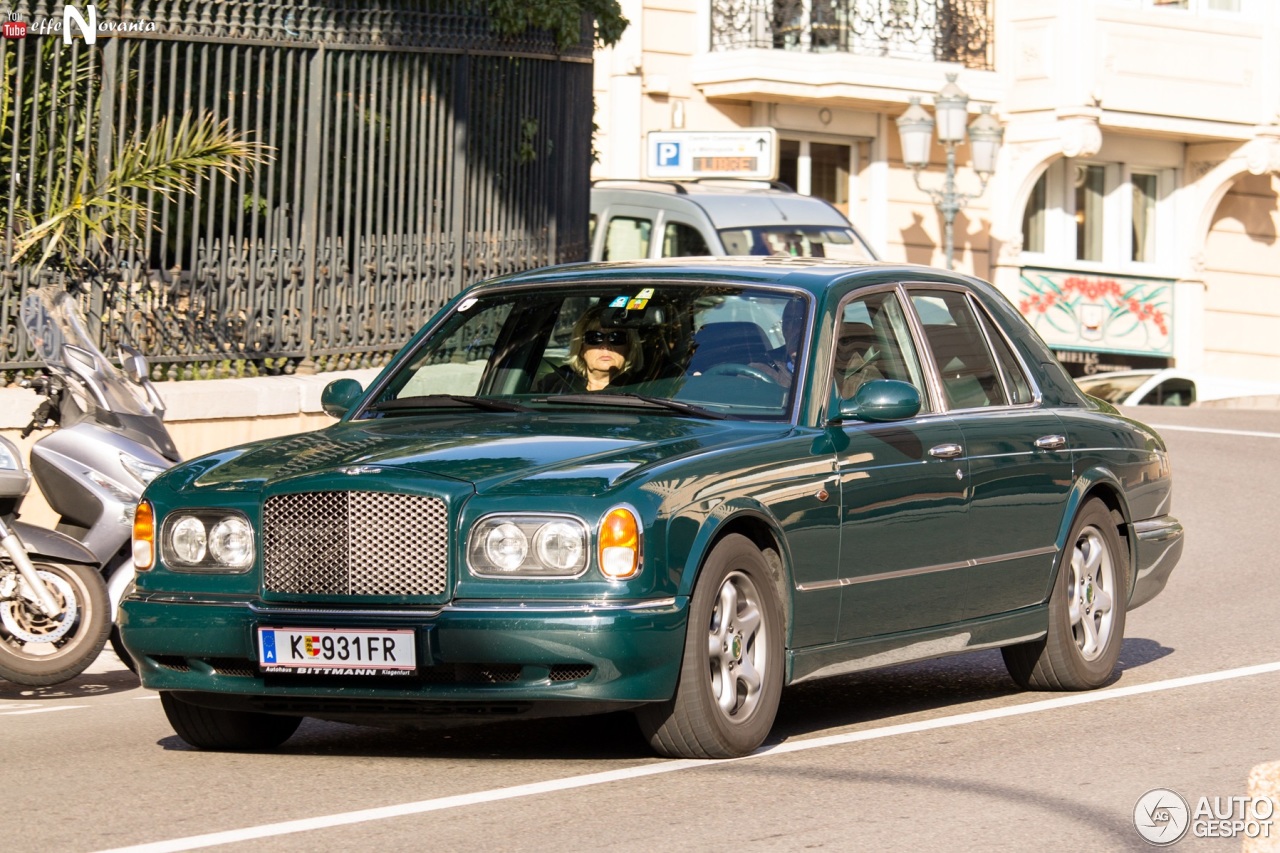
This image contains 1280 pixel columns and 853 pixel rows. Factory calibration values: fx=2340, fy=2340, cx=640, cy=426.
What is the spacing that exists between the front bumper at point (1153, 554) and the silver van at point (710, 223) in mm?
11368

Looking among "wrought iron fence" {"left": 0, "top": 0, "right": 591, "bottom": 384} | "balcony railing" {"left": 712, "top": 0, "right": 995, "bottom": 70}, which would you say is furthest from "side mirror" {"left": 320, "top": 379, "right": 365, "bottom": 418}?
"balcony railing" {"left": 712, "top": 0, "right": 995, "bottom": 70}

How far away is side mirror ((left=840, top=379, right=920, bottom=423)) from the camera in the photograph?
7.91 m

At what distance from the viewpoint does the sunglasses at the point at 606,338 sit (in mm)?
8242

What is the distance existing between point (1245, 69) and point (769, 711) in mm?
31566

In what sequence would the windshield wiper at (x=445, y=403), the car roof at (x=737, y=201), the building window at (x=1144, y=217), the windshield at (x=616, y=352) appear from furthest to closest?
the building window at (x=1144, y=217) < the car roof at (x=737, y=201) < the windshield wiper at (x=445, y=403) < the windshield at (x=616, y=352)

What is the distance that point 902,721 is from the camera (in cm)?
850

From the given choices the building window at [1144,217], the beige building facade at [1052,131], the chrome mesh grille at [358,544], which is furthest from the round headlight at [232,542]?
the building window at [1144,217]

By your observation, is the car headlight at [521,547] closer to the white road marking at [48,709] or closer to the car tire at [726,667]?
the car tire at [726,667]

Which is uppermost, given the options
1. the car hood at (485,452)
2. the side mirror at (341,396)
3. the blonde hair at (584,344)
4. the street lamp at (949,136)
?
the street lamp at (949,136)

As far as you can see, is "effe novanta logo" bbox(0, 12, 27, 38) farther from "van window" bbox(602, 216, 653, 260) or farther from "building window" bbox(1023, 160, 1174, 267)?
"building window" bbox(1023, 160, 1174, 267)

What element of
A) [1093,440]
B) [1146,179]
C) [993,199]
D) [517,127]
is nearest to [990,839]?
[1093,440]

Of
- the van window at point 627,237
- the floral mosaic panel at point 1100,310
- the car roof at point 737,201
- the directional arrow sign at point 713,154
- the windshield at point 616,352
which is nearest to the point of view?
the windshield at point 616,352

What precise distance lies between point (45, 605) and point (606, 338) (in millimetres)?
2525

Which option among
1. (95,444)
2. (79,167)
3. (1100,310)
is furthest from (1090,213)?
(95,444)
